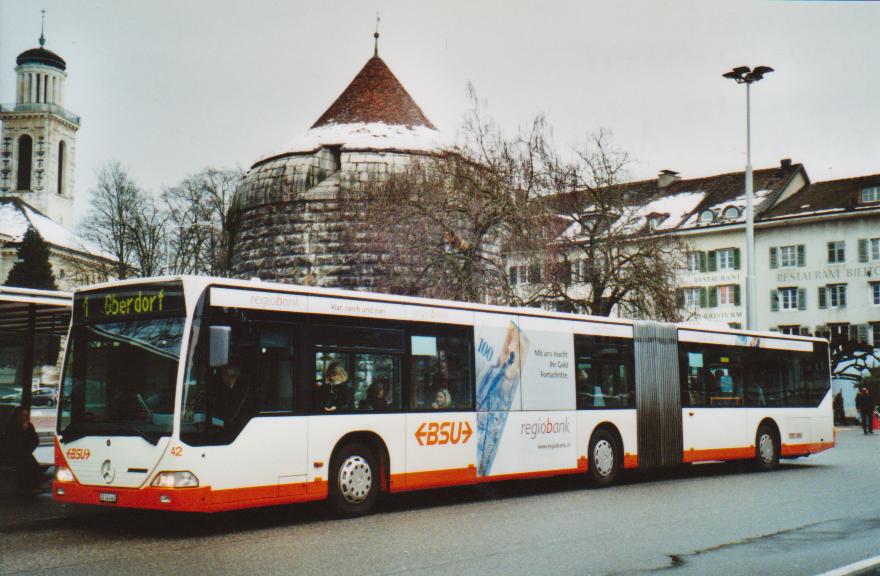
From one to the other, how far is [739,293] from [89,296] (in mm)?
61903

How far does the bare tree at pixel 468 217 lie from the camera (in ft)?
94.2

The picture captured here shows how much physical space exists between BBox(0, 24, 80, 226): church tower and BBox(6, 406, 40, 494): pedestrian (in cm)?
10001

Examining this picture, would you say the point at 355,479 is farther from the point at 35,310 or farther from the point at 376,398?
the point at 35,310

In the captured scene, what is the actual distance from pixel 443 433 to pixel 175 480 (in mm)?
4426

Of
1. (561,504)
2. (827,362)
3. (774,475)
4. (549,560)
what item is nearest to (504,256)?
(827,362)

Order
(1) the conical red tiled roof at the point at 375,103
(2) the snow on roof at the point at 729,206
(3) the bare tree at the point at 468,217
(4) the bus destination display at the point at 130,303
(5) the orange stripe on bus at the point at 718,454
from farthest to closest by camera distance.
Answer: (2) the snow on roof at the point at 729,206, (1) the conical red tiled roof at the point at 375,103, (3) the bare tree at the point at 468,217, (5) the orange stripe on bus at the point at 718,454, (4) the bus destination display at the point at 130,303

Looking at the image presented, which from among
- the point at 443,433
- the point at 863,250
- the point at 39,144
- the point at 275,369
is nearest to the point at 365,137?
the point at 863,250

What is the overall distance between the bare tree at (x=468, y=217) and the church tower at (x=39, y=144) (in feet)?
288

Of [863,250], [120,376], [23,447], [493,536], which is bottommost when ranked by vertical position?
[493,536]

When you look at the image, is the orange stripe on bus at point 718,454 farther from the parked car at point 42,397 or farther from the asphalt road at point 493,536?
the parked car at point 42,397

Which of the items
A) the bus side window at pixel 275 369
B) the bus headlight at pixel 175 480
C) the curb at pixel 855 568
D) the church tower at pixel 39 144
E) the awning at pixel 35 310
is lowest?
the curb at pixel 855 568

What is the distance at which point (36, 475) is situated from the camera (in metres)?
15.1

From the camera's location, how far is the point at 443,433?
1455cm

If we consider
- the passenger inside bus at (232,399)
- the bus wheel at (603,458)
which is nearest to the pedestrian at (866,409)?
the bus wheel at (603,458)
